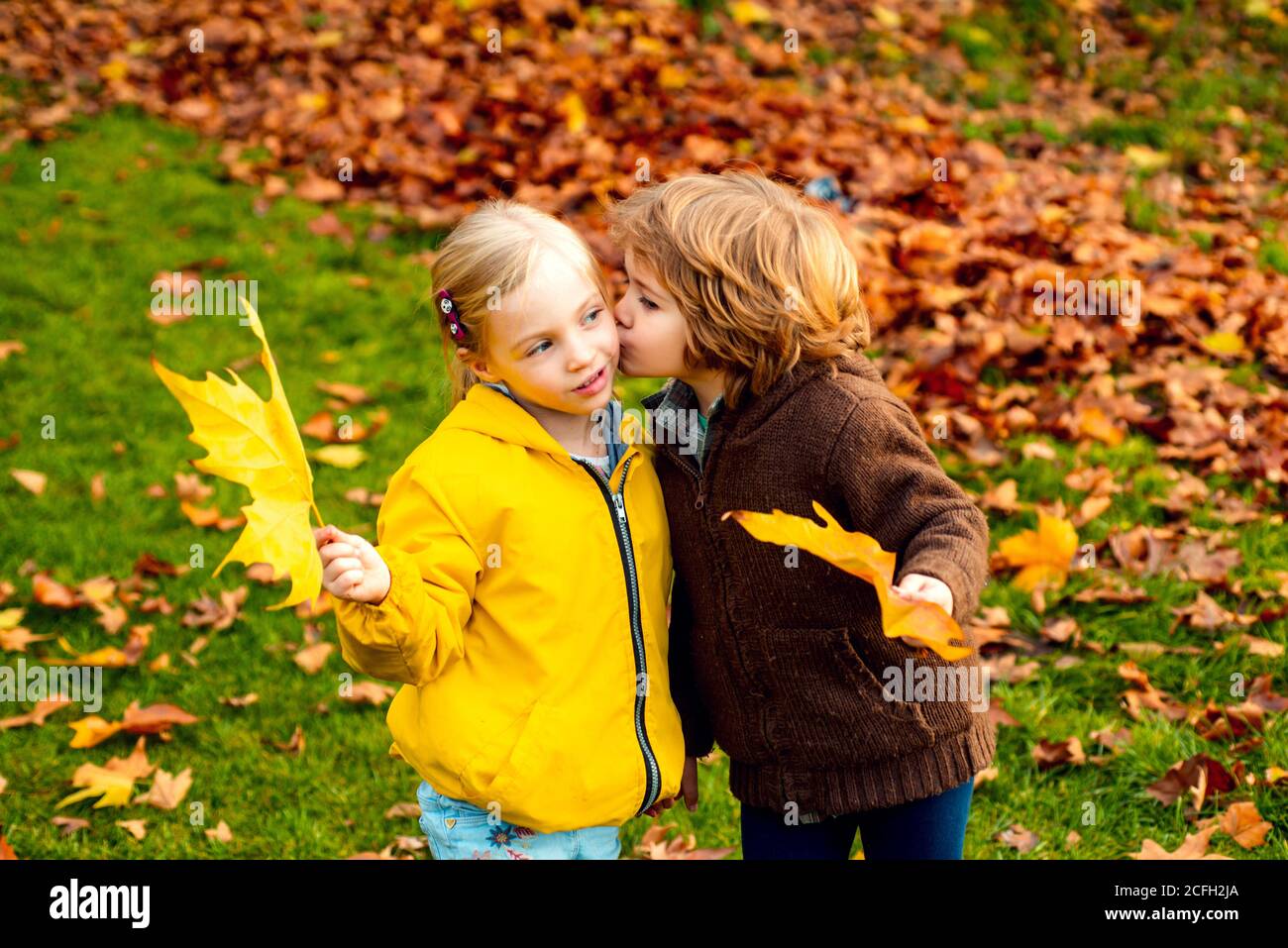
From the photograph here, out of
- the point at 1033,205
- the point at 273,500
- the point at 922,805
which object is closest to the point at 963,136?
the point at 1033,205

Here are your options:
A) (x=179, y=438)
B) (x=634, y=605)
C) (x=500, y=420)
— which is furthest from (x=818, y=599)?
(x=179, y=438)

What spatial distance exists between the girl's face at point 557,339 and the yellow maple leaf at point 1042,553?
2.18 metres

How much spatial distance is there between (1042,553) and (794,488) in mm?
2032

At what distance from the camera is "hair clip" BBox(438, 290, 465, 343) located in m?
2.30

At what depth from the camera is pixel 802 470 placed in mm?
2186

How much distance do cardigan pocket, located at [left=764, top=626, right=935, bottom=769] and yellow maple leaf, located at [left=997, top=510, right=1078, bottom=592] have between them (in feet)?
6.09

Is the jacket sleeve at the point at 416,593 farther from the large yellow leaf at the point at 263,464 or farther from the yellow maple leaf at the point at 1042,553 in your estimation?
the yellow maple leaf at the point at 1042,553

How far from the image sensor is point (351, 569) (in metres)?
1.86

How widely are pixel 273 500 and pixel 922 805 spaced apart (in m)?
1.33

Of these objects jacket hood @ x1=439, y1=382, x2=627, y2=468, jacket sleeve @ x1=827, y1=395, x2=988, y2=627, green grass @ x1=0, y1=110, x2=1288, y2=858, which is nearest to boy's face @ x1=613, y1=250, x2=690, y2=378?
jacket hood @ x1=439, y1=382, x2=627, y2=468

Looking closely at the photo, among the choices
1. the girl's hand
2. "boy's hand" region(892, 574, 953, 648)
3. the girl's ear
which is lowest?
"boy's hand" region(892, 574, 953, 648)

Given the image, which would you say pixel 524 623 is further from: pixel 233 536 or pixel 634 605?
pixel 233 536

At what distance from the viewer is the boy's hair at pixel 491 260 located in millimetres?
2207

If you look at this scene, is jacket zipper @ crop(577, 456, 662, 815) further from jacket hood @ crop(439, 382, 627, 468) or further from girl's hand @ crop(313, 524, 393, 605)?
girl's hand @ crop(313, 524, 393, 605)
